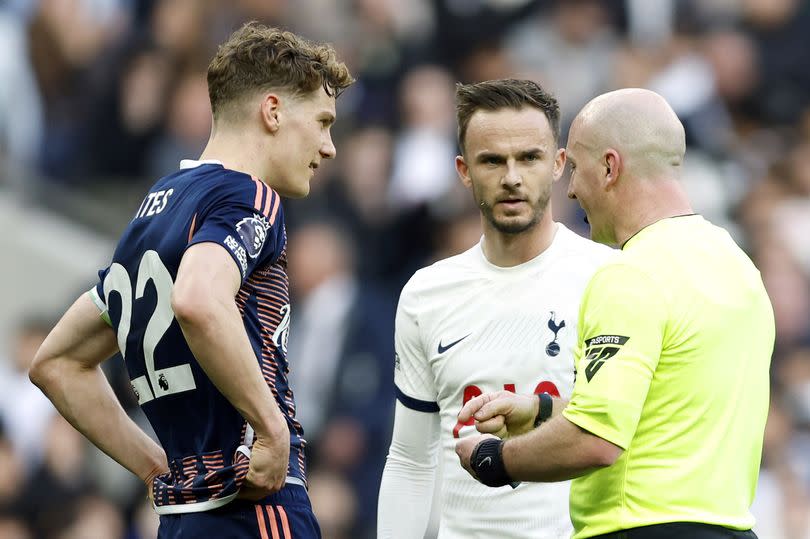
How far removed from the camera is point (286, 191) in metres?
3.89

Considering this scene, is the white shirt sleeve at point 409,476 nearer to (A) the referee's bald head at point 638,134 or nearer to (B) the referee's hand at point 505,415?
(B) the referee's hand at point 505,415

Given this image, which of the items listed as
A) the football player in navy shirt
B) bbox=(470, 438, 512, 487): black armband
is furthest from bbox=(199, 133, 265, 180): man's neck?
bbox=(470, 438, 512, 487): black armband

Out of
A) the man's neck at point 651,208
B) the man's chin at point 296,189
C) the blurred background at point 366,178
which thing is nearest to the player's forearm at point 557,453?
the man's neck at point 651,208

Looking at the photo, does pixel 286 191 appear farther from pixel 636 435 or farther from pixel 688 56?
pixel 688 56

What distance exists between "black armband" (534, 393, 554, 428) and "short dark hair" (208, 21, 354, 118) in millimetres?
1172

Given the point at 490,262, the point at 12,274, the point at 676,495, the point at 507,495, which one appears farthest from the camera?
the point at 12,274

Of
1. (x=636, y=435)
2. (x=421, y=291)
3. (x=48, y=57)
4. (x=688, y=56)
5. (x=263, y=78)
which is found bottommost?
(x=636, y=435)

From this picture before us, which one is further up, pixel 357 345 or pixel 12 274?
pixel 12 274

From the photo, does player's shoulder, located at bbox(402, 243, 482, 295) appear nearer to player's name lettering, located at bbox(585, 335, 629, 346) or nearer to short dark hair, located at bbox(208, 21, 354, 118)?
short dark hair, located at bbox(208, 21, 354, 118)

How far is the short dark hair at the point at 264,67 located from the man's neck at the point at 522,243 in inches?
37.6

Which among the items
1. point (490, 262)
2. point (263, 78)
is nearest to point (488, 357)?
point (490, 262)

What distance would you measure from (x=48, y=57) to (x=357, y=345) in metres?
4.31

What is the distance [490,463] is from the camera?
3471 millimetres

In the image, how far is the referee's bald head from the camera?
3535mm
